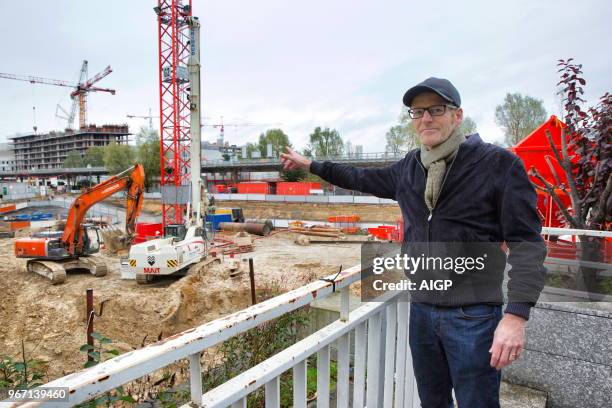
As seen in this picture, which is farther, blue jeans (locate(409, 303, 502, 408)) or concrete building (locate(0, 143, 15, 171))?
concrete building (locate(0, 143, 15, 171))

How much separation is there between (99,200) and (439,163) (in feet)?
48.6

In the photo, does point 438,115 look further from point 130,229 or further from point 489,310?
point 130,229

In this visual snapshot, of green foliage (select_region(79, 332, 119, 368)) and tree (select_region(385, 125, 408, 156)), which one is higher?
tree (select_region(385, 125, 408, 156))

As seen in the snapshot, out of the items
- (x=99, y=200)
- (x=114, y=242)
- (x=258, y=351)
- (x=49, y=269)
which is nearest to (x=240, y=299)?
(x=99, y=200)

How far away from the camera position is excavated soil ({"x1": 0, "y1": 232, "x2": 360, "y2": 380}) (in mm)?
10641

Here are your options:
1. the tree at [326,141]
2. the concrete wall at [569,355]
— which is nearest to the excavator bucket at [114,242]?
the concrete wall at [569,355]

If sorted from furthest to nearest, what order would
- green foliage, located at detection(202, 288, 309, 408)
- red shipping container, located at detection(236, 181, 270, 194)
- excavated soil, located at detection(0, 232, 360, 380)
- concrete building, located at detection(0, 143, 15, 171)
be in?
1. concrete building, located at detection(0, 143, 15, 171)
2. red shipping container, located at detection(236, 181, 270, 194)
3. excavated soil, located at detection(0, 232, 360, 380)
4. green foliage, located at detection(202, 288, 309, 408)

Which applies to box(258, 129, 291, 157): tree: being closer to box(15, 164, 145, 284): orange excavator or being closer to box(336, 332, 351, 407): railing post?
box(15, 164, 145, 284): orange excavator

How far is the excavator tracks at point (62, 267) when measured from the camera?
45.8ft

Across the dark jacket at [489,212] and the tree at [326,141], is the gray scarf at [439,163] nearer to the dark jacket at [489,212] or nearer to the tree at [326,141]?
the dark jacket at [489,212]

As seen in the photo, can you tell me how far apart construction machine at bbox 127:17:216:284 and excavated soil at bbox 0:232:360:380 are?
618 mm

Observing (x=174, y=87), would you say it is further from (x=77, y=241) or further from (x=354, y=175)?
(x=354, y=175)

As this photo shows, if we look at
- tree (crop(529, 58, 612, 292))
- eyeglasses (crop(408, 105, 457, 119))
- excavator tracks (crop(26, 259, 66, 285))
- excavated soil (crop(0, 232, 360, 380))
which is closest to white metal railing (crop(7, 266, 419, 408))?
eyeglasses (crop(408, 105, 457, 119))

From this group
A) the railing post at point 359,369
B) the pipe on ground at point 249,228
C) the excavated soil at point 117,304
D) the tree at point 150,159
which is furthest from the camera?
the tree at point 150,159
